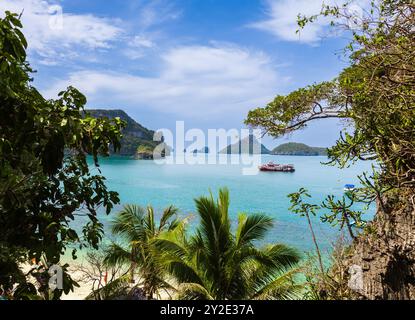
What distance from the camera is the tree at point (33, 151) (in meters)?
2.37

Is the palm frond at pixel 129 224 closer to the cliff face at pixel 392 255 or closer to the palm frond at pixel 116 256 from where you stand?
the palm frond at pixel 116 256

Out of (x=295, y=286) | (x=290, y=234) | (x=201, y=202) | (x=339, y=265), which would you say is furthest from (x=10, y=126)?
(x=290, y=234)

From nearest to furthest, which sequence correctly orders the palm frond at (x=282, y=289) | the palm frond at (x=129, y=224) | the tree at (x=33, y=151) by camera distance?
the tree at (x=33, y=151), the palm frond at (x=282, y=289), the palm frond at (x=129, y=224)

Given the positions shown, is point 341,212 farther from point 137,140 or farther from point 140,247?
point 137,140

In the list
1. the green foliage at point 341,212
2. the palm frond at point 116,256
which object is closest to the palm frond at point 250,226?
the palm frond at point 116,256

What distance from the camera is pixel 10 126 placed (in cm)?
253

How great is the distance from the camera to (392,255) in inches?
210

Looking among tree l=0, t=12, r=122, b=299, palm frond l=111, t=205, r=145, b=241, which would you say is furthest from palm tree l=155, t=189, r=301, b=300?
tree l=0, t=12, r=122, b=299

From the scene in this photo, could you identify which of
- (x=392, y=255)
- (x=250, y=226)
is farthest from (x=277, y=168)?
(x=392, y=255)

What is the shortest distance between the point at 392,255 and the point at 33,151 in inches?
186

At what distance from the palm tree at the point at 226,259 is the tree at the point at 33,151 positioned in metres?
5.86

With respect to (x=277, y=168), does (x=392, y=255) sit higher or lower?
higher

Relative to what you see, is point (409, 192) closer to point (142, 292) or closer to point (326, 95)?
point (326, 95)
